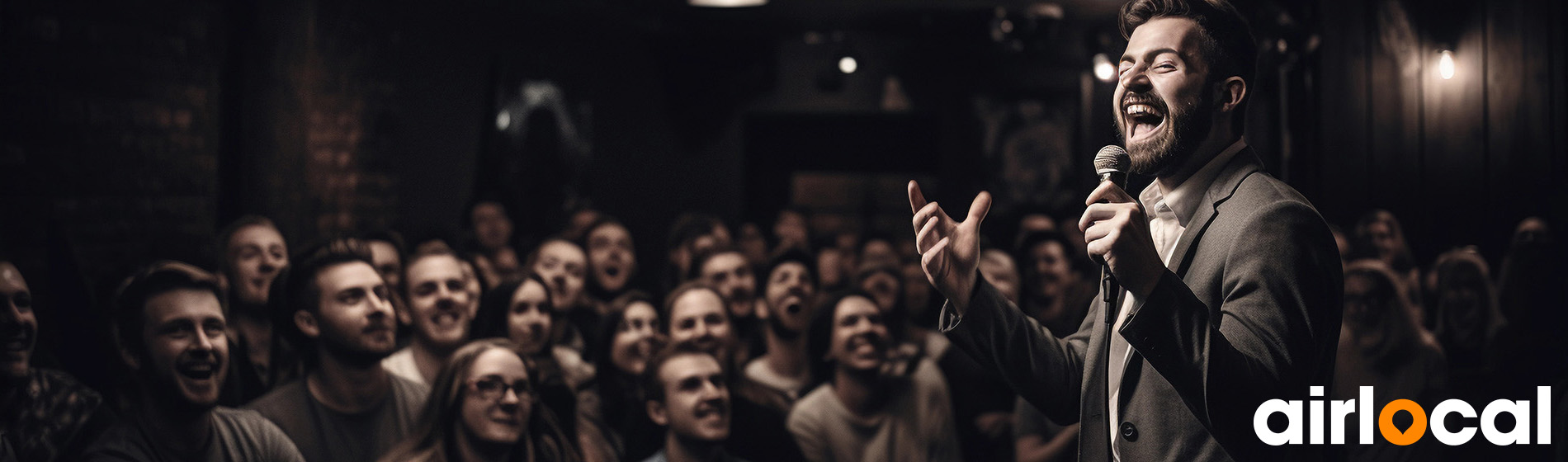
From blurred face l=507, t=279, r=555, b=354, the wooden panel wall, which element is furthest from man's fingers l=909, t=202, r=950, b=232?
the wooden panel wall

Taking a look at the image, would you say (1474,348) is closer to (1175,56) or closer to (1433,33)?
(1433,33)

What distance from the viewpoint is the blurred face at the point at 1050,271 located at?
5.95 metres

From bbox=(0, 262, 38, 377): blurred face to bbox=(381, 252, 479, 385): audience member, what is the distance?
49.3 inches

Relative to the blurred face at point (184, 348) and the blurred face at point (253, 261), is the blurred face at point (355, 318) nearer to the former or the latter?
the blurred face at point (184, 348)

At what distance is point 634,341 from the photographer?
4.28 meters

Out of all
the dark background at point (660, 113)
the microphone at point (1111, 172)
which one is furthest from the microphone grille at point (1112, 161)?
the dark background at point (660, 113)

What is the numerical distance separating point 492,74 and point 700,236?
8.69ft

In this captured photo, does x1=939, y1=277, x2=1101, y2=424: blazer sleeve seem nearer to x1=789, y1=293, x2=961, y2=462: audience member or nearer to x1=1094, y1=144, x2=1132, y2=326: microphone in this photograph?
x1=1094, y1=144, x2=1132, y2=326: microphone

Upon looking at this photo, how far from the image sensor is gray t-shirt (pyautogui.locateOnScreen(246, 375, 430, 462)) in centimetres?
331

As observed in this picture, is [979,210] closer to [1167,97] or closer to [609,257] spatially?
[1167,97]

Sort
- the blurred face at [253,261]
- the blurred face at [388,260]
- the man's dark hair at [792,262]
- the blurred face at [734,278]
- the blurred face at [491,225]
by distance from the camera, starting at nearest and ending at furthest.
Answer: the blurred face at [253,261], the blurred face at [388,260], the man's dark hair at [792,262], the blurred face at [734,278], the blurred face at [491,225]

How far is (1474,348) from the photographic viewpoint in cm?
410

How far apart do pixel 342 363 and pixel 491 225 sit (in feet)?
13.4

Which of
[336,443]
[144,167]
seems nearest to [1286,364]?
[336,443]
